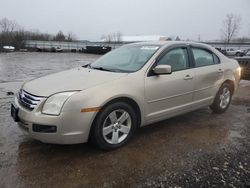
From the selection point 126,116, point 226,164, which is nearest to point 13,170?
point 126,116

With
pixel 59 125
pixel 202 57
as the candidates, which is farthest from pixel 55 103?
pixel 202 57

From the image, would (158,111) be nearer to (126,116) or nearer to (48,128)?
(126,116)

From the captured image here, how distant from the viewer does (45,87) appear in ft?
11.2

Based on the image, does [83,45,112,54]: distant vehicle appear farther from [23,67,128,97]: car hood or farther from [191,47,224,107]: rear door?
[23,67,128,97]: car hood

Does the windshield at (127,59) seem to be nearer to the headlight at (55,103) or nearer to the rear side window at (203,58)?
the rear side window at (203,58)

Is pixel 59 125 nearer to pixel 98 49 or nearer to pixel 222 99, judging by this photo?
pixel 222 99

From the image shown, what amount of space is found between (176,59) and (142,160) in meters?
1.97

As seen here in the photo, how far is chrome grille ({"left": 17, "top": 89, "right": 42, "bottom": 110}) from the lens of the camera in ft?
10.6

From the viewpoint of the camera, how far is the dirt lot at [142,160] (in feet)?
9.49

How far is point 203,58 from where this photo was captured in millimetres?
4977

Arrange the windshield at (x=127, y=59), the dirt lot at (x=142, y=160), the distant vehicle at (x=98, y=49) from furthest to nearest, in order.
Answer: the distant vehicle at (x=98, y=49) < the windshield at (x=127, y=59) < the dirt lot at (x=142, y=160)

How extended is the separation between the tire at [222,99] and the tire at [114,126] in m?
2.36

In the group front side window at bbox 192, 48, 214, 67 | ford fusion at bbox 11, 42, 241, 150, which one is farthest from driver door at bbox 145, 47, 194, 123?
front side window at bbox 192, 48, 214, 67

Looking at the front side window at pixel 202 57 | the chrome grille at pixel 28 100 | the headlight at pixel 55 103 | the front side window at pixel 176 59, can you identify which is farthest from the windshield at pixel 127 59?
the chrome grille at pixel 28 100
